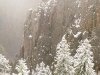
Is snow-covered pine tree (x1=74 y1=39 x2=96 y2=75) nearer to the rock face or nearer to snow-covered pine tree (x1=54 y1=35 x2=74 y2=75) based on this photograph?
snow-covered pine tree (x1=54 y1=35 x2=74 y2=75)

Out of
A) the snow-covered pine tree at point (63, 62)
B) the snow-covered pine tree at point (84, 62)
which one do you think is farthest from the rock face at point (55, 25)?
the snow-covered pine tree at point (84, 62)

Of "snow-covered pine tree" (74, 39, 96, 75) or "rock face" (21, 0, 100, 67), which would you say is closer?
"snow-covered pine tree" (74, 39, 96, 75)

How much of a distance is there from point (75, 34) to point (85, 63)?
64227mm

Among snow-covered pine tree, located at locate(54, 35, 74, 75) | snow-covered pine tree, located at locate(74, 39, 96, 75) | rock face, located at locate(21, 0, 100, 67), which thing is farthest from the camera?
rock face, located at locate(21, 0, 100, 67)

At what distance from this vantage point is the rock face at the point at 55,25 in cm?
13850

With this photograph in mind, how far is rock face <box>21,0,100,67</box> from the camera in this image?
138500 millimetres

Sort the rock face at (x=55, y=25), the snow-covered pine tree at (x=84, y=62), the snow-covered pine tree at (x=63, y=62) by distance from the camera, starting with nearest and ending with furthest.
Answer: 1. the snow-covered pine tree at (x=84, y=62)
2. the snow-covered pine tree at (x=63, y=62)
3. the rock face at (x=55, y=25)

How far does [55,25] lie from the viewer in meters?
154

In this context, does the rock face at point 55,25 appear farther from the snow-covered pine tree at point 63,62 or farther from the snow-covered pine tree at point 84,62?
the snow-covered pine tree at point 84,62

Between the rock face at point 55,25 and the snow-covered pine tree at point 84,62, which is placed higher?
the rock face at point 55,25

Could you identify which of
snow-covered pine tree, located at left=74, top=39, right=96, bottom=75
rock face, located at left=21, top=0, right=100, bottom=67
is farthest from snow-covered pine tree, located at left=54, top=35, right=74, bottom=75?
rock face, located at left=21, top=0, right=100, bottom=67

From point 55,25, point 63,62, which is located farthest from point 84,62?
point 55,25

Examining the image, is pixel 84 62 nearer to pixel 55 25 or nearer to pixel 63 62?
pixel 63 62

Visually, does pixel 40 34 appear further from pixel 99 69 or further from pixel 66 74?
pixel 66 74
